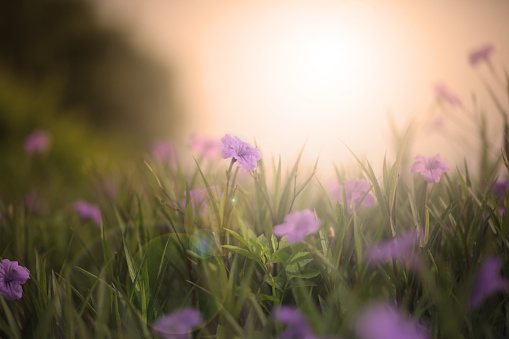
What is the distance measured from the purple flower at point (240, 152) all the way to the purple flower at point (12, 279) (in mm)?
510

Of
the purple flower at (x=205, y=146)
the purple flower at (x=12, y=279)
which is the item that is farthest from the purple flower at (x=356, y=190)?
the purple flower at (x=205, y=146)

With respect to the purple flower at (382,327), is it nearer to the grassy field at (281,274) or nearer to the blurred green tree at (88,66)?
the grassy field at (281,274)

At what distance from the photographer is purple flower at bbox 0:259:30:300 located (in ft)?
2.56

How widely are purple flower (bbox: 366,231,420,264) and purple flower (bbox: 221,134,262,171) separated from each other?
328mm

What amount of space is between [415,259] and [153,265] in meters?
0.58

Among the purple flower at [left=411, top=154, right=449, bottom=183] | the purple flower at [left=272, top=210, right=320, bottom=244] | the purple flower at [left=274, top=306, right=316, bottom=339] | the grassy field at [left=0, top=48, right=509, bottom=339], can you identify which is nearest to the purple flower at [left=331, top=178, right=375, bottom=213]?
the grassy field at [left=0, top=48, right=509, bottom=339]

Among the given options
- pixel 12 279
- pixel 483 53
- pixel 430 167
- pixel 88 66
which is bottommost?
pixel 12 279

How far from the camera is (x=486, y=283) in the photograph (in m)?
0.68

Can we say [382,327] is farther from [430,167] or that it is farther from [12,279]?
[12,279]

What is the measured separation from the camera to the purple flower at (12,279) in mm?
780

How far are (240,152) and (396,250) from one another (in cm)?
41

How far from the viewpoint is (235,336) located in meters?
0.69

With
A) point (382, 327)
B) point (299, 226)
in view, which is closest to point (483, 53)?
point (299, 226)

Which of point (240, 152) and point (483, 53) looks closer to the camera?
point (240, 152)
